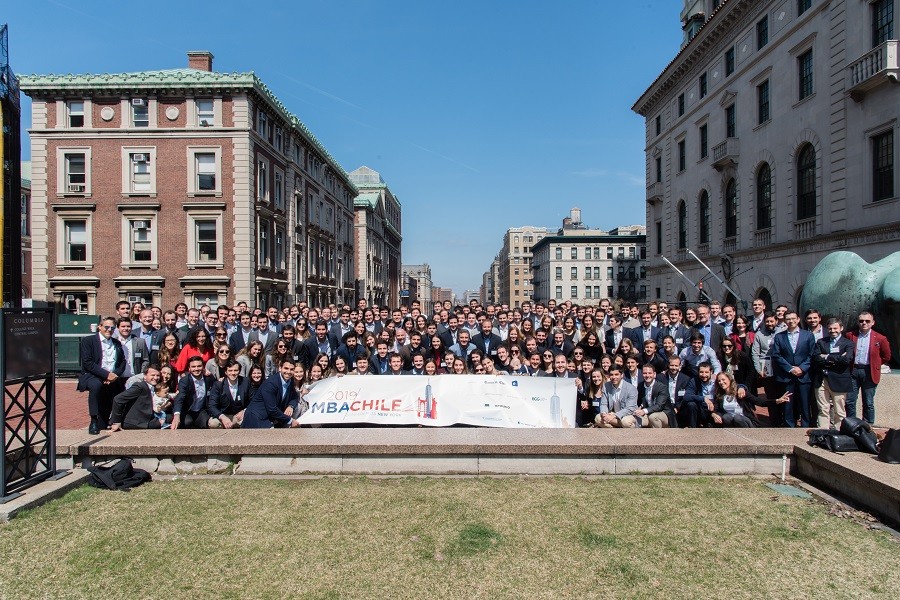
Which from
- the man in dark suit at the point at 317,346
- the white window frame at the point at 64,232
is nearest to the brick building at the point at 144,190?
the white window frame at the point at 64,232

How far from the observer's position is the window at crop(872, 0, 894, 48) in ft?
72.9

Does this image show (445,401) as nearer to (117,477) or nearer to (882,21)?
(117,477)

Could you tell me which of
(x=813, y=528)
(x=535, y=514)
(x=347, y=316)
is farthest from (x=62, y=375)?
(x=813, y=528)

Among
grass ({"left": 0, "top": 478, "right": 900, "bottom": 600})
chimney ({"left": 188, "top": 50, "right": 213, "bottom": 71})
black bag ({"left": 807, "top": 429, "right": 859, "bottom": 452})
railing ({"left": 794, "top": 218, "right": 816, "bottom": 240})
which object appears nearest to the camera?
grass ({"left": 0, "top": 478, "right": 900, "bottom": 600})

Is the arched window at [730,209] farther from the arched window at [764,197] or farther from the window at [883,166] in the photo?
the window at [883,166]

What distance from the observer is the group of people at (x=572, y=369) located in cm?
884

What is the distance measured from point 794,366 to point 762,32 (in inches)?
1239

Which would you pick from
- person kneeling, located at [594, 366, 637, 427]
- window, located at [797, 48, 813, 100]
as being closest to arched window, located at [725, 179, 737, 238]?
window, located at [797, 48, 813, 100]

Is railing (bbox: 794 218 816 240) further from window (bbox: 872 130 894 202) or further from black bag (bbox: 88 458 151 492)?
black bag (bbox: 88 458 151 492)

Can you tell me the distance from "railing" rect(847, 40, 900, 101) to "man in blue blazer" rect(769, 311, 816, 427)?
19.0 metres

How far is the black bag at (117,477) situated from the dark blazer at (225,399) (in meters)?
1.69

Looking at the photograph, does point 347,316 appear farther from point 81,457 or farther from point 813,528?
point 813,528

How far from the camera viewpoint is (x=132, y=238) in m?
32.2

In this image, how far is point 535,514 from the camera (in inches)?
243
